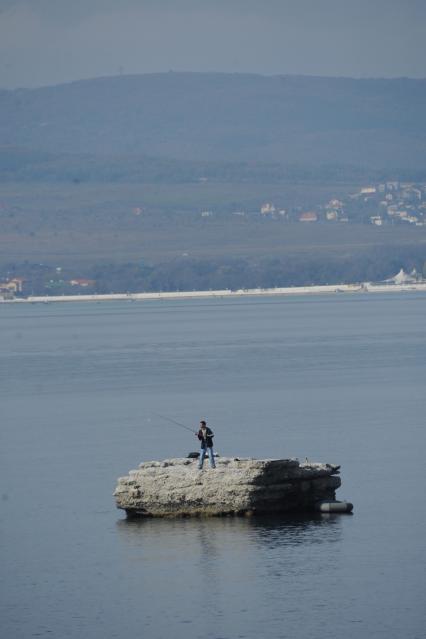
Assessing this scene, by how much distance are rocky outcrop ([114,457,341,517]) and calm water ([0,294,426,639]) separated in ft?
1.28

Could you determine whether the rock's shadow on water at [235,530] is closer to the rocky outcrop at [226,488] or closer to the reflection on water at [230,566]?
the reflection on water at [230,566]

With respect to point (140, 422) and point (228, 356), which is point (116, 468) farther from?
point (228, 356)

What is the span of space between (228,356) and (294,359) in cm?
650

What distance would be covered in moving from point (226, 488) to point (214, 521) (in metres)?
0.66

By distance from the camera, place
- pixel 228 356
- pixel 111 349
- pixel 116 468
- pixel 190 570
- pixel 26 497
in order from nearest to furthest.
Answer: pixel 190 570 → pixel 26 497 → pixel 116 468 → pixel 228 356 → pixel 111 349

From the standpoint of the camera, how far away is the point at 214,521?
1173 inches

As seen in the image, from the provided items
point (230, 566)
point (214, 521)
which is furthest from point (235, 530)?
point (230, 566)

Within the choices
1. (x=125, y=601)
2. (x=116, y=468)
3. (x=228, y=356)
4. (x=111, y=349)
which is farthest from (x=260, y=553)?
(x=111, y=349)

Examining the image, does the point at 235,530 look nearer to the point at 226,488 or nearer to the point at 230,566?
the point at 226,488

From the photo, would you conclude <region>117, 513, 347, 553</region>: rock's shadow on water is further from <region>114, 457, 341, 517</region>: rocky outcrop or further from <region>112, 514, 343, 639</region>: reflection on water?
<region>114, 457, 341, 517</region>: rocky outcrop

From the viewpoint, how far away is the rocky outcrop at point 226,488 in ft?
97.0

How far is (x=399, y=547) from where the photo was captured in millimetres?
27766

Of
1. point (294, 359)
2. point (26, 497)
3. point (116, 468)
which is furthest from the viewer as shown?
point (294, 359)

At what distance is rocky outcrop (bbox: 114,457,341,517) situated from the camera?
29.6m
